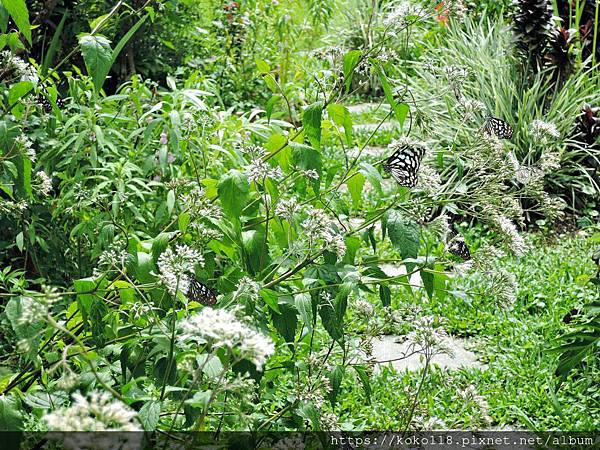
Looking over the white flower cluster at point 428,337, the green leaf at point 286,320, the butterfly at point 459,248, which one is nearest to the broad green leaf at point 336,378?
the green leaf at point 286,320

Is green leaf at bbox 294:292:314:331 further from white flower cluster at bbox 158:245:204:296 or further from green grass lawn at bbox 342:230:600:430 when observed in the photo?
green grass lawn at bbox 342:230:600:430

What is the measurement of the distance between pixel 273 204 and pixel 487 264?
607 millimetres

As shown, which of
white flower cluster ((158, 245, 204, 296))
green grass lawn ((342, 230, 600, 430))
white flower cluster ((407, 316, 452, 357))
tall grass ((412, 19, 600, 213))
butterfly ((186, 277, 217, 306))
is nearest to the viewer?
white flower cluster ((158, 245, 204, 296))

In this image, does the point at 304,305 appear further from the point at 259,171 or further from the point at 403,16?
the point at 403,16

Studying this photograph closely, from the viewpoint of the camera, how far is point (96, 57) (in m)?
2.02

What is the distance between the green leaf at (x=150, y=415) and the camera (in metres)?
1.61

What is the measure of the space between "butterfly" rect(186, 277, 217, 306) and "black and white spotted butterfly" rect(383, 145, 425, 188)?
0.59 metres

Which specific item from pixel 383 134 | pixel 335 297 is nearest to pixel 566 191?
pixel 383 134

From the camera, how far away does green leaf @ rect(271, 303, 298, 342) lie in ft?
6.91

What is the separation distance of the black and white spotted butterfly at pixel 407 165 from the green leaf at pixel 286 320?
0.45 m

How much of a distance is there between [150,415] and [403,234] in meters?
0.84

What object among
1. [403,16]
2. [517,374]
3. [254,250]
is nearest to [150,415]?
[254,250]

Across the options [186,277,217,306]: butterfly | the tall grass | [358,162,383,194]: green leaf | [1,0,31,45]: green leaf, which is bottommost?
the tall grass

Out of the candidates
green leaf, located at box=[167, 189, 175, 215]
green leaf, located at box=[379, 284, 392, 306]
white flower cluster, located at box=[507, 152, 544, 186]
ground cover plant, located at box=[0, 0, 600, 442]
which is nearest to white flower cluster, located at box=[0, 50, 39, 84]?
ground cover plant, located at box=[0, 0, 600, 442]
